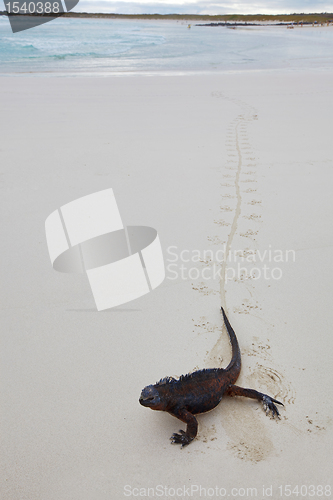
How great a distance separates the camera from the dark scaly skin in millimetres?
1865

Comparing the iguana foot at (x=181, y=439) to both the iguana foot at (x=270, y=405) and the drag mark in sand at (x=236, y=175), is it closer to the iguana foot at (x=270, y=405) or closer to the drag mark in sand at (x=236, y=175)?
the iguana foot at (x=270, y=405)

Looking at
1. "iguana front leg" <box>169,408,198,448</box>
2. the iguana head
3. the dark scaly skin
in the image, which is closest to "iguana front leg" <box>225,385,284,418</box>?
the dark scaly skin

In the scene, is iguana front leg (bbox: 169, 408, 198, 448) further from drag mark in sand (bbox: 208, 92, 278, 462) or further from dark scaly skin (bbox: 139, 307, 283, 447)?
drag mark in sand (bbox: 208, 92, 278, 462)

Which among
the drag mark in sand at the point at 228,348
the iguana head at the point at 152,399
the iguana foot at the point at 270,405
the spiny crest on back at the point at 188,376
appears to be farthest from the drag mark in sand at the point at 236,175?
the iguana head at the point at 152,399

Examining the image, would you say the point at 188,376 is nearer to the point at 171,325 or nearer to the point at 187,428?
the point at 187,428

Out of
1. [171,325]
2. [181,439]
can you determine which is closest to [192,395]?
[181,439]

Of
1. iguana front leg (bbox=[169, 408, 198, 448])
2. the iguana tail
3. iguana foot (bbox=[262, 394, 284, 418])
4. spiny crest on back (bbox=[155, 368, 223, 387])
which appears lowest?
iguana foot (bbox=[262, 394, 284, 418])

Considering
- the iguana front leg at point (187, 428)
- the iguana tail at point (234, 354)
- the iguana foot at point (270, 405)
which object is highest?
the iguana tail at point (234, 354)

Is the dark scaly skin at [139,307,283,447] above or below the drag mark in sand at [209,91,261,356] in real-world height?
below

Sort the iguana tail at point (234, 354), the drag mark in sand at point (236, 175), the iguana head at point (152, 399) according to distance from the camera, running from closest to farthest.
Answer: the iguana head at point (152, 399) → the iguana tail at point (234, 354) → the drag mark in sand at point (236, 175)

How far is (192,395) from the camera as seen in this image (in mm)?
1937

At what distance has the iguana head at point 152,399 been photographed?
1.86 m

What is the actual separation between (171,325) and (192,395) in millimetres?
698

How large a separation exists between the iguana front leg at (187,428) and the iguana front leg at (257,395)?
0.27 metres
